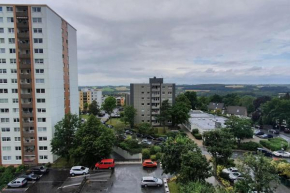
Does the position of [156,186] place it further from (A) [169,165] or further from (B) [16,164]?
(B) [16,164]

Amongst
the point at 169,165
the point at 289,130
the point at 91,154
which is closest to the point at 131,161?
the point at 91,154

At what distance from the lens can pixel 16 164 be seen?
110ft

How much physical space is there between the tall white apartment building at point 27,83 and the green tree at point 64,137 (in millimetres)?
2660

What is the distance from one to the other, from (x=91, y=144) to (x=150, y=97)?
3326 centimetres

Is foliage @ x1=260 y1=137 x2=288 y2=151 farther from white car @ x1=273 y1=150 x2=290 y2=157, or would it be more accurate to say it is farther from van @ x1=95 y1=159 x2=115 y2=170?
van @ x1=95 y1=159 x2=115 y2=170

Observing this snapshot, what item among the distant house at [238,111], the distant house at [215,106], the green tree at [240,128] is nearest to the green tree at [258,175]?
the green tree at [240,128]

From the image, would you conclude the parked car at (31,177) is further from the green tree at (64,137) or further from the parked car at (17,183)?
the green tree at (64,137)

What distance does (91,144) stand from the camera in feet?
90.6

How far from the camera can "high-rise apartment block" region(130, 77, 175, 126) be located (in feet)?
192

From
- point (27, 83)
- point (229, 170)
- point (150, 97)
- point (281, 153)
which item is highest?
point (27, 83)

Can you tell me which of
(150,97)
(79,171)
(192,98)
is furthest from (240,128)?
(192,98)

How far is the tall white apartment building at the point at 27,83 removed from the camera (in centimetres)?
3192

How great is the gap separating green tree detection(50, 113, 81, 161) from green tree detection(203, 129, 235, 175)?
22.3 metres

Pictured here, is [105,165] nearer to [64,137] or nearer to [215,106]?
[64,137]
